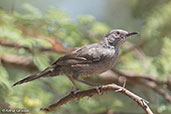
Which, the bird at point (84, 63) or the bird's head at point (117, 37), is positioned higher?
the bird's head at point (117, 37)

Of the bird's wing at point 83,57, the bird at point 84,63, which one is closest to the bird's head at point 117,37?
the bird at point 84,63

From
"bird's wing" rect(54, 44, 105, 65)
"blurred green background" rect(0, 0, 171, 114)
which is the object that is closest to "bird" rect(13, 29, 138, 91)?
"bird's wing" rect(54, 44, 105, 65)

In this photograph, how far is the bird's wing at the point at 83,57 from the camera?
3.68m

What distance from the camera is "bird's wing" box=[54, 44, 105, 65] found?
3680mm

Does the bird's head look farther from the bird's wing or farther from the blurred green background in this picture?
the blurred green background

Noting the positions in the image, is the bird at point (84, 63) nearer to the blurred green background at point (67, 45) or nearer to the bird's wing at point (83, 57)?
the bird's wing at point (83, 57)

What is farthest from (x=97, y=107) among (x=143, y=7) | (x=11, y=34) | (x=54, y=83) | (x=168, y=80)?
(x=143, y=7)

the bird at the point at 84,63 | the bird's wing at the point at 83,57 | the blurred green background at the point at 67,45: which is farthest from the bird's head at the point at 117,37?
the blurred green background at the point at 67,45

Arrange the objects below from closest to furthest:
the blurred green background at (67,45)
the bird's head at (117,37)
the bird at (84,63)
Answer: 1. the bird at (84,63)
2. the bird's head at (117,37)
3. the blurred green background at (67,45)

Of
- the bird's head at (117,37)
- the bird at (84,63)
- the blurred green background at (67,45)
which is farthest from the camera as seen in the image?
the blurred green background at (67,45)

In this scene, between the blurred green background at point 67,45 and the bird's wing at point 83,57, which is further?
the blurred green background at point 67,45

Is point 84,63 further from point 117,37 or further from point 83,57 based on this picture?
point 117,37

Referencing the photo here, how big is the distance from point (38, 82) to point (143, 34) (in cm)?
212

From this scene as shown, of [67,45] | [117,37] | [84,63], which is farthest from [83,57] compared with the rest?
[67,45]
